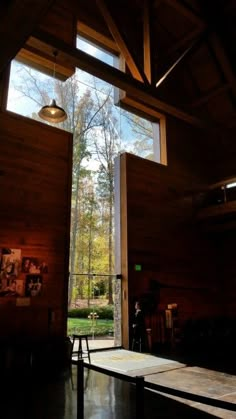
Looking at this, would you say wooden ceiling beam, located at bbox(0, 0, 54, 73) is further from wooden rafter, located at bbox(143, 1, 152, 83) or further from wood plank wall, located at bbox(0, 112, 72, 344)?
wooden rafter, located at bbox(143, 1, 152, 83)

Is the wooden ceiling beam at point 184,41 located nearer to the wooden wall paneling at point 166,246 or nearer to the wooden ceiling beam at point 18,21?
the wooden wall paneling at point 166,246

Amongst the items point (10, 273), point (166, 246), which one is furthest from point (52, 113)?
point (166, 246)

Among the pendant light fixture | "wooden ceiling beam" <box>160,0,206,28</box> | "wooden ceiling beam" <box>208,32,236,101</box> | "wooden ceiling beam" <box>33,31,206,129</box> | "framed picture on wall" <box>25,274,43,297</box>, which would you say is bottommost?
"framed picture on wall" <box>25,274,43,297</box>

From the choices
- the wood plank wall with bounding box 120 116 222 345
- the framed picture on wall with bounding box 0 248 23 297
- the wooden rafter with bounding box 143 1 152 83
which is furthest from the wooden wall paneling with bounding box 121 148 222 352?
the framed picture on wall with bounding box 0 248 23 297

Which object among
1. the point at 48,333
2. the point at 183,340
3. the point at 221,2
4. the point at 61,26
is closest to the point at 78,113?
the point at 61,26

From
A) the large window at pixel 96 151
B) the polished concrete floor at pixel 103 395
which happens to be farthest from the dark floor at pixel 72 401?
the large window at pixel 96 151

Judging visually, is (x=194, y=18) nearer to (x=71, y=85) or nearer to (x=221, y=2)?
(x=221, y=2)

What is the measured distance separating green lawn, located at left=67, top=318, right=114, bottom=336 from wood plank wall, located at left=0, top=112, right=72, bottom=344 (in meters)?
2.51

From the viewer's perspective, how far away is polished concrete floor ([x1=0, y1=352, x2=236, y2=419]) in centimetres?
338

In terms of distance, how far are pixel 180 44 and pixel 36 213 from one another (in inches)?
253

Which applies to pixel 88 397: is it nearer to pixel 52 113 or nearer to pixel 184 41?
pixel 52 113

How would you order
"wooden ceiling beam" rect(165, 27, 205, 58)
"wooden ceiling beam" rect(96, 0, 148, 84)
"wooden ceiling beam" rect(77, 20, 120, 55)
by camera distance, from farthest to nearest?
1. "wooden ceiling beam" rect(165, 27, 205, 58)
2. "wooden ceiling beam" rect(77, 20, 120, 55)
3. "wooden ceiling beam" rect(96, 0, 148, 84)

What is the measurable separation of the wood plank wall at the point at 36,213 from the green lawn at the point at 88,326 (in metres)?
2.51

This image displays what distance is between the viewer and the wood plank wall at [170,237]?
302 inches
